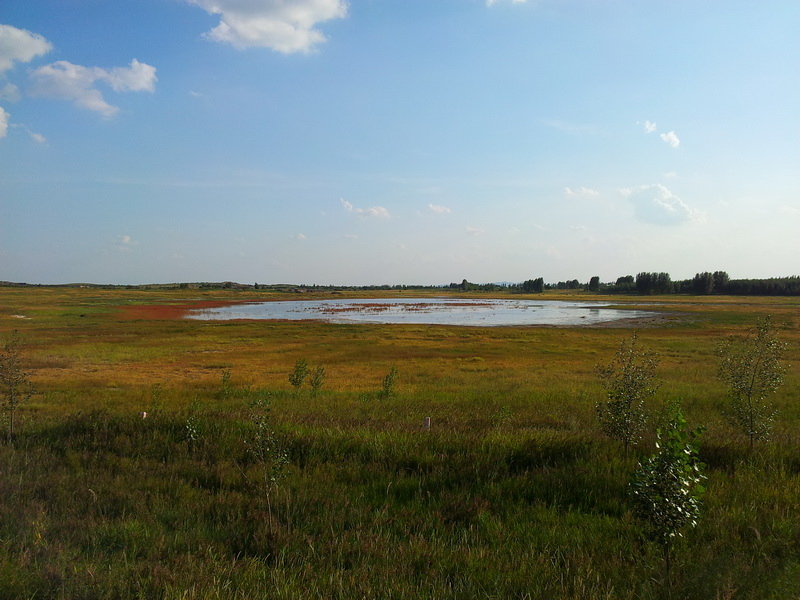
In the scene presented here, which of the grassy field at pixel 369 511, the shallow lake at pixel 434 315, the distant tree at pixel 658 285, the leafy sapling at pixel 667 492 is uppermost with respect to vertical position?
the distant tree at pixel 658 285

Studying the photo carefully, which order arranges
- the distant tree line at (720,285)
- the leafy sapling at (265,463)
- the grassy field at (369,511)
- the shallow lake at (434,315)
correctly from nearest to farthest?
the grassy field at (369,511) < the leafy sapling at (265,463) < the shallow lake at (434,315) < the distant tree line at (720,285)

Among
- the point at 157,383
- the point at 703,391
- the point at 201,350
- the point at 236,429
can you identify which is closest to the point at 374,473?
the point at 236,429

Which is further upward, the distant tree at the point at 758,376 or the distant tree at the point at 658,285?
the distant tree at the point at 658,285

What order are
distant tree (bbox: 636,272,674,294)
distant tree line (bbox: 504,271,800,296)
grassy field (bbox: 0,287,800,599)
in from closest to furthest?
grassy field (bbox: 0,287,800,599) → distant tree line (bbox: 504,271,800,296) → distant tree (bbox: 636,272,674,294)

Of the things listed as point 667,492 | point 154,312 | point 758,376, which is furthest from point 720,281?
point 667,492

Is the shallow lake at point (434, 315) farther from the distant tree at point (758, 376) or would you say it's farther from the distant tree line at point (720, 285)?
the distant tree line at point (720, 285)

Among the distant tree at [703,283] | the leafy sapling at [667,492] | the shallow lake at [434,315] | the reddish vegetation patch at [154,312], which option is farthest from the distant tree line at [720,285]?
the leafy sapling at [667,492]

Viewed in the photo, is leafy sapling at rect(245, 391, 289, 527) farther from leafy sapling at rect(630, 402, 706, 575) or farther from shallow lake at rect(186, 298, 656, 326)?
shallow lake at rect(186, 298, 656, 326)

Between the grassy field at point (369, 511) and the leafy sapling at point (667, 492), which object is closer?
the grassy field at point (369, 511)

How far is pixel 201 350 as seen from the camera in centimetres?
3922

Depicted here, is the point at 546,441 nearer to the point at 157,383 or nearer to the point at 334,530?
the point at 334,530

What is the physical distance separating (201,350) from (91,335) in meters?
17.6

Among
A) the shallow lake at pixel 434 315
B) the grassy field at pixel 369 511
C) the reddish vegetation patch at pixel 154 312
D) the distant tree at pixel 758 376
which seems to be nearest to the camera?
the grassy field at pixel 369 511

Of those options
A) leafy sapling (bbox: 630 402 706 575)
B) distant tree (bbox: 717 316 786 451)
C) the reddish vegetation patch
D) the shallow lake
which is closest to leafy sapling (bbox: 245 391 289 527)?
leafy sapling (bbox: 630 402 706 575)
